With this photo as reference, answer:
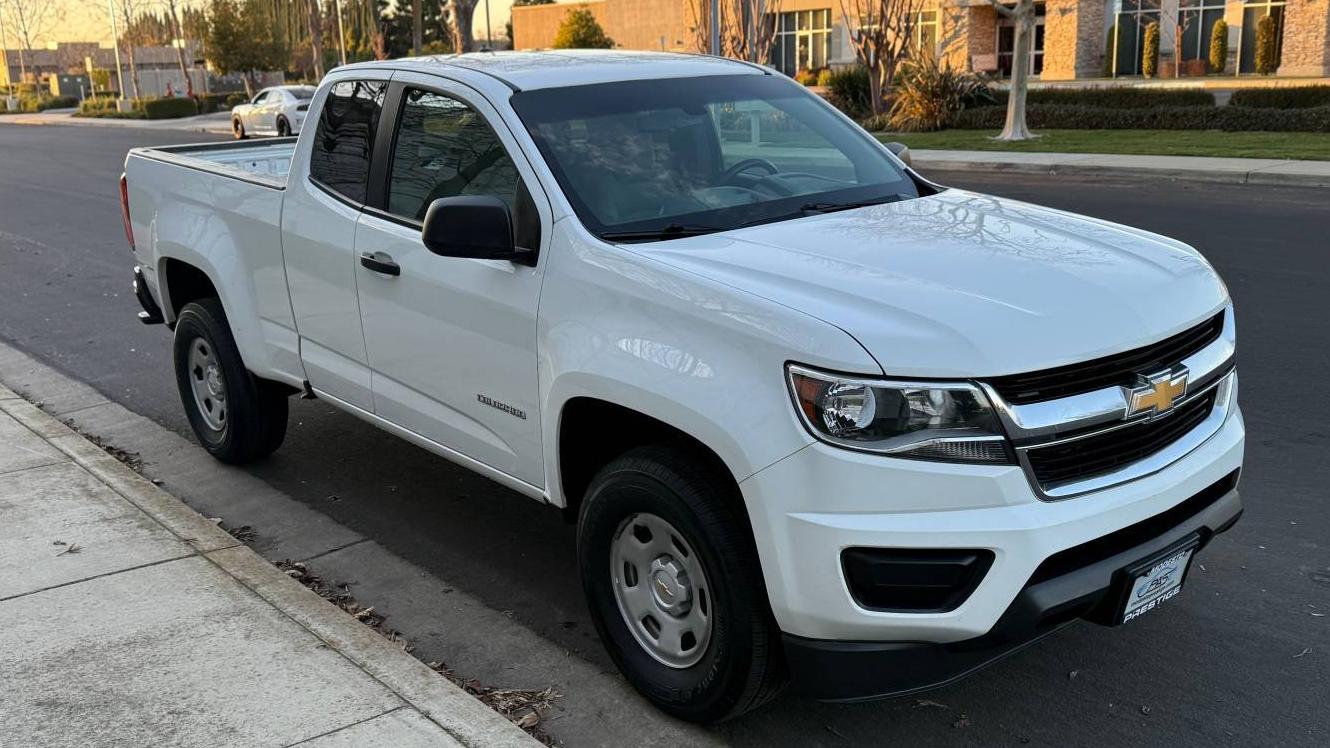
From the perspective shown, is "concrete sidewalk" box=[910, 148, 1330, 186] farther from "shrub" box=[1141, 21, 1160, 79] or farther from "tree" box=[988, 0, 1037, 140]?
"shrub" box=[1141, 21, 1160, 79]

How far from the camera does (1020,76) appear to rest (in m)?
23.3

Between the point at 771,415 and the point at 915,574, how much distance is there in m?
0.52

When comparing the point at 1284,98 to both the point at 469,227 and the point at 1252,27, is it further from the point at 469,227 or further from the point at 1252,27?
the point at 469,227

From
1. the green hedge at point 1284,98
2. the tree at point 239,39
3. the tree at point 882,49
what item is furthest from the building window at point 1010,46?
the tree at point 239,39

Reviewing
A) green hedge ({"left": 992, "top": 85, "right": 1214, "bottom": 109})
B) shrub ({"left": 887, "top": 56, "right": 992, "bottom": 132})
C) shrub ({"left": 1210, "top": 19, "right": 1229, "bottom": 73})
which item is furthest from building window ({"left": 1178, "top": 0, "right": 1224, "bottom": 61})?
shrub ({"left": 887, "top": 56, "right": 992, "bottom": 132})

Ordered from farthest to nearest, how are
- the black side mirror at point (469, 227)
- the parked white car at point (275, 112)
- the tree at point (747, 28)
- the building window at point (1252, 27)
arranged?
the building window at point (1252, 27) → the parked white car at point (275, 112) → the tree at point (747, 28) → the black side mirror at point (469, 227)

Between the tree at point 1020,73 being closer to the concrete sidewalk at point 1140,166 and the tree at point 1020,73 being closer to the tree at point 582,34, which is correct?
the concrete sidewalk at point 1140,166

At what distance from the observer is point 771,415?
10.1 ft

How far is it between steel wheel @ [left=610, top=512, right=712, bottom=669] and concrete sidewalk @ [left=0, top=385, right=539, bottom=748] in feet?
1.61

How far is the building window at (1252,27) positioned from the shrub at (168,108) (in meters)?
41.9

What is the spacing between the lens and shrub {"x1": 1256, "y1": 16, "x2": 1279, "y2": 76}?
38219 mm

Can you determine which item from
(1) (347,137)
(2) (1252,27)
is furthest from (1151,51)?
(1) (347,137)

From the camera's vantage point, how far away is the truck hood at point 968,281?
3008 mm

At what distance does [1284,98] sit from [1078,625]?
22.4 meters
